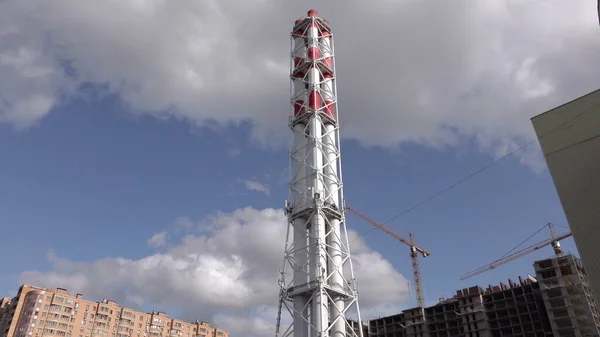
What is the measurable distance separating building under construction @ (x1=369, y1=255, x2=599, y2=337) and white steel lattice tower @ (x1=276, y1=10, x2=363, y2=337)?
61183mm

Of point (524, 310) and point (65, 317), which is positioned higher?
point (65, 317)

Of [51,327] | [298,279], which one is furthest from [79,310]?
[298,279]

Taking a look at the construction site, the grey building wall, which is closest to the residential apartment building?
the construction site

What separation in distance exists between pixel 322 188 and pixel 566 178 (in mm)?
24227

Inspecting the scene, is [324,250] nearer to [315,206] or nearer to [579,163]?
[315,206]

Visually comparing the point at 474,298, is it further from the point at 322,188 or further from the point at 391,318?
the point at 322,188

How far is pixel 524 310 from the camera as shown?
97312mm

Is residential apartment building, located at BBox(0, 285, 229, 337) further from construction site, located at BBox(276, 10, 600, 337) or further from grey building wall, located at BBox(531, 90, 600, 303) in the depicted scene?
grey building wall, located at BBox(531, 90, 600, 303)

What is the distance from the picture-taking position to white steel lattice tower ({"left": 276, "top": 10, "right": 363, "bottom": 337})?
44.4m

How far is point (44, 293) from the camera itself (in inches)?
4973

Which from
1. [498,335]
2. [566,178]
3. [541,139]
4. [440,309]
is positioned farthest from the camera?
[440,309]

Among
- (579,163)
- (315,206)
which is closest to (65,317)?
(315,206)

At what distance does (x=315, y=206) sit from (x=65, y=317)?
366 feet

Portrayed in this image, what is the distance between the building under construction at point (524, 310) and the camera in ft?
295
